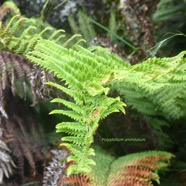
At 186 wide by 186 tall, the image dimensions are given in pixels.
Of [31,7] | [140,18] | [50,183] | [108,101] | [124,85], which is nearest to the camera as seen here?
[108,101]

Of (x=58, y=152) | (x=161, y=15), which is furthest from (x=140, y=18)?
(x=58, y=152)

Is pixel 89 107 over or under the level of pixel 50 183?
over

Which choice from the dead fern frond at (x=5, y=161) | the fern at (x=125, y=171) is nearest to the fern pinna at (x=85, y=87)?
the fern at (x=125, y=171)

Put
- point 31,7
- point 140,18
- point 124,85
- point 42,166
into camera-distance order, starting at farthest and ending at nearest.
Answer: point 31,7 < point 140,18 < point 42,166 < point 124,85

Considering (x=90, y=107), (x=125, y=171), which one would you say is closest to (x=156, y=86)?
(x=90, y=107)

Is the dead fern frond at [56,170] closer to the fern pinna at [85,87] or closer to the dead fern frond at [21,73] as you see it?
the dead fern frond at [21,73]

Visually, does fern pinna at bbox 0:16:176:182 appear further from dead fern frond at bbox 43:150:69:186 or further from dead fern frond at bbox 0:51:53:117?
dead fern frond at bbox 43:150:69:186

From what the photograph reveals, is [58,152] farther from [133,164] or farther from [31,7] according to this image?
[31,7]

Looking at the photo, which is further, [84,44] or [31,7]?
[31,7]
